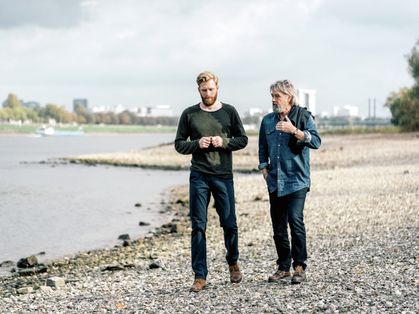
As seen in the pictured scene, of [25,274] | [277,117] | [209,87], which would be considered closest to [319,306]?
[277,117]

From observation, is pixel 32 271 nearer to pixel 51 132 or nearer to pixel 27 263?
pixel 27 263

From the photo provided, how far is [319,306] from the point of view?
4477 millimetres

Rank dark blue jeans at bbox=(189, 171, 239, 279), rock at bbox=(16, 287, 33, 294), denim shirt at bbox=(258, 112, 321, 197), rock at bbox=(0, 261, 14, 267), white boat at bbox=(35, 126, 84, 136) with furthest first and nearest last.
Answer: white boat at bbox=(35, 126, 84, 136) → rock at bbox=(0, 261, 14, 267) → rock at bbox=(16, 287, 33, 294) → dark blue jeans at bbox=(189, 171, 239, 279) → denim shirt at bbox=(258, 112, 321, 197)

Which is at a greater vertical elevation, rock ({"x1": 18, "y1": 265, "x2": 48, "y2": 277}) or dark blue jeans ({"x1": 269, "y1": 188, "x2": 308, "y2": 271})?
dark blue jeans ({"x1": 269, "y1": 188, "x2": 308, "y2": 271})

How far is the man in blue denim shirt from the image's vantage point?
4.93 m

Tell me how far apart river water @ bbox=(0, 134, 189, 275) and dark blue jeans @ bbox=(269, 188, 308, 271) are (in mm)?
5944

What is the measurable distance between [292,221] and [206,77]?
5.72ft

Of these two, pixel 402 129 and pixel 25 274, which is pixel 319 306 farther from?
pixel 402 129

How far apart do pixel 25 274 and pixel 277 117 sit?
18.4 feet

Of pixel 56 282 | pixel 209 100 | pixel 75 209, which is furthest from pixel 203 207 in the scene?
pixel 75 209

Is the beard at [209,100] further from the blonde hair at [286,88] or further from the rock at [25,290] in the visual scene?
the rock at [25,290]

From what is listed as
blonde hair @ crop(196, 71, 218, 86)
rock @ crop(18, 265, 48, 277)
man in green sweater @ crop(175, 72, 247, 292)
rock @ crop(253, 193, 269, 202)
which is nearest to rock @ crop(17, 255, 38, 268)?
rock @ crop(18, 265, 48, 277)

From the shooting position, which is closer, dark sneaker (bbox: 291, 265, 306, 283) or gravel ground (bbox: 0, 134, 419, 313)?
gravel ground (bbox: 0, 134, 419, 313)

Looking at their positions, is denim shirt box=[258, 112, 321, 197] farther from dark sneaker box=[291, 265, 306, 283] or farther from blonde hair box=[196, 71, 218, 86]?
dark sneaker box=[291, 265, 306, 283]
